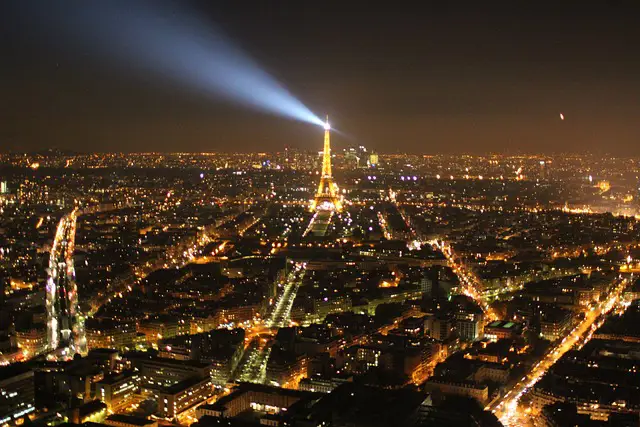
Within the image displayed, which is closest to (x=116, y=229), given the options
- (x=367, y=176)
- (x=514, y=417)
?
(x=514, y=417)

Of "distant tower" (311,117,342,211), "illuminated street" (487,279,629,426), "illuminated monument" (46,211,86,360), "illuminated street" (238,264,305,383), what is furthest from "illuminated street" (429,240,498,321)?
"distant tower" (311,117,342,211)

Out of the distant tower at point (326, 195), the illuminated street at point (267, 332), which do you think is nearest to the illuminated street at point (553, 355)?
the illuminated street at point (267, 332)

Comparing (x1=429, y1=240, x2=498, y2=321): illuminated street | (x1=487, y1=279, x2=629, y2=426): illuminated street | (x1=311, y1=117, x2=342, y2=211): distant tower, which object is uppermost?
(x1=311, y1=117, x2=342, y2=211): distant tower

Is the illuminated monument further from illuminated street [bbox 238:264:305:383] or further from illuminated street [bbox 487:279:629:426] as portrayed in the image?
illuminated street [bbox 487:279:629:426]

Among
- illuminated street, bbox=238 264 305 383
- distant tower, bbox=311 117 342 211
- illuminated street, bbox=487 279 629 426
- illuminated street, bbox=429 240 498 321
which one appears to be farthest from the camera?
distant tower, bbox=311 117 342 211

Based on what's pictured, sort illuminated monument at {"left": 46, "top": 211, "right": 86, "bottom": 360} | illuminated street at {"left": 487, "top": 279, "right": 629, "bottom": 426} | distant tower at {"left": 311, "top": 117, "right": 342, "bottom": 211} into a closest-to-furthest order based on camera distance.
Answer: illuminated street at {"left": 487, "top": 279, "right": 629, "bottom": 426}
illuminated monument at {"left": 46, "top": 211, "right": 86, "bottom": 360}
distant tower at {"left": 311, "top": 117, "right": 342, "bottom": 211}

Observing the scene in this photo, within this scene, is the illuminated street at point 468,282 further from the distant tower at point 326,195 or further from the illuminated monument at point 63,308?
the distant tower at point 326,195

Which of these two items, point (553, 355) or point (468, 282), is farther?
point (468, 282)

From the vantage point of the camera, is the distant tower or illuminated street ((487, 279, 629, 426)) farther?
the distant tower

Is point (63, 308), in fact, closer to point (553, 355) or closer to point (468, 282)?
point (468, 282)

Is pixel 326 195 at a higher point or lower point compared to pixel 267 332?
higher

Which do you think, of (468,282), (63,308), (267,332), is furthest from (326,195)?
(267,332)
